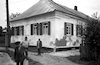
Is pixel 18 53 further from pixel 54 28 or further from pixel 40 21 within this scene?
pixel 40 21

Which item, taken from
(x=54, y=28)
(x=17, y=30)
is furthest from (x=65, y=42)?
(x=17, y=30)

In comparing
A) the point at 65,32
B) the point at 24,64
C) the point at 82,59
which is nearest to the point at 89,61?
the point at 82,59

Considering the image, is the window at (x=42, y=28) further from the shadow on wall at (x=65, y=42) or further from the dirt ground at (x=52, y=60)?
the dirt ground at (x=52, y=60)

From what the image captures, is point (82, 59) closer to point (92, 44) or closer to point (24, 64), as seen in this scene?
point (92, 44)

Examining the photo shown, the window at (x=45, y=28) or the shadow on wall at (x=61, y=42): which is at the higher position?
the window at (x=45, y=28)

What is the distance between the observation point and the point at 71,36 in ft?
51.0

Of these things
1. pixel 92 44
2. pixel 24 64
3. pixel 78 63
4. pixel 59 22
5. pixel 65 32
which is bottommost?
pixel 78 63

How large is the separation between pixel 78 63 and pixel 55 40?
5.28 meters

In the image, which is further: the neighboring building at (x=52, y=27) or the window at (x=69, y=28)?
the window at (x=69, y=28)

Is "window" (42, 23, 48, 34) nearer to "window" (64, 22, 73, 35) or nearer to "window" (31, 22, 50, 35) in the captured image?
"window" (31, 22, 50, 35)

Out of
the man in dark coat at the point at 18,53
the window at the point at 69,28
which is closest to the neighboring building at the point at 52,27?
the window at the point at 69,28

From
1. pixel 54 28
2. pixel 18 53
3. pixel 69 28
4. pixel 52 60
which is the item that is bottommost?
pixel 52 60

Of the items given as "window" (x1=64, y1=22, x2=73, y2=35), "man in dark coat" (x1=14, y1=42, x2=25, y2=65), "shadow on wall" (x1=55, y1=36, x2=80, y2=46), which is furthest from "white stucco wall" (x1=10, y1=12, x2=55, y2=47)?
"man in dark coat" (x1=14, y1=42, x2=25, y2=65)

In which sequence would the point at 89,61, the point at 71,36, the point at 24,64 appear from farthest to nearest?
1. the point at 71,36
2. the point at 89,61
3. the point at 24,64
